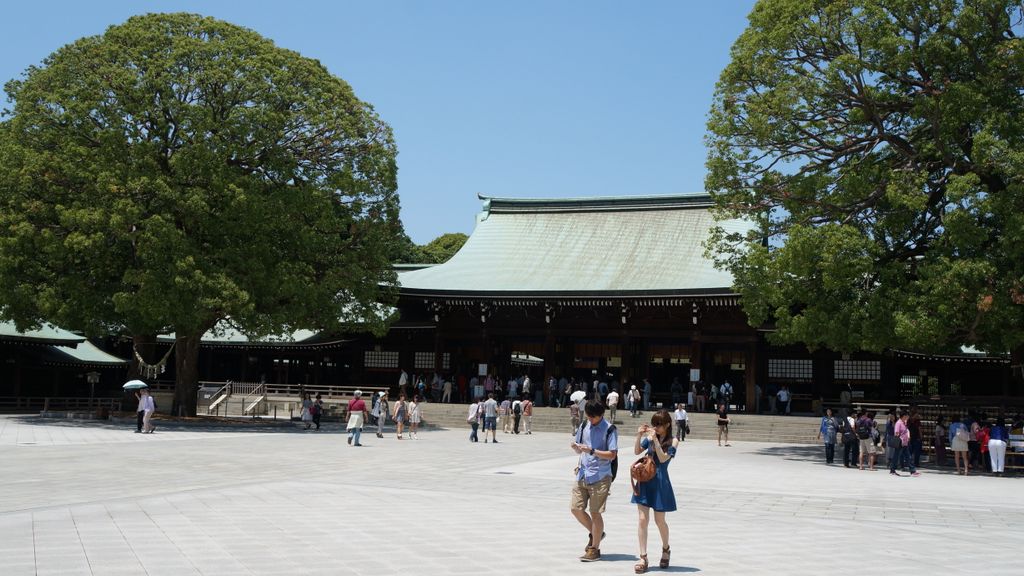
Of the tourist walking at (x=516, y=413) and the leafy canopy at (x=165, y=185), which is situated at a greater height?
the leafy canopy at (x=165, y=185)

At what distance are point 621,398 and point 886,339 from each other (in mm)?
15694

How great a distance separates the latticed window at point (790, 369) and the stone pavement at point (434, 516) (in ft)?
45.4

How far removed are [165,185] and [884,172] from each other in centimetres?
2129

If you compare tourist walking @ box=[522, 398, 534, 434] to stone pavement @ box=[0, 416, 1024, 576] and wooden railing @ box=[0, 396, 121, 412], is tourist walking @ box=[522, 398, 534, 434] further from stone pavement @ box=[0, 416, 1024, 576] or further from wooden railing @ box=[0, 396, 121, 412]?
wooden railing @ box=[0, 396, 121, 412]

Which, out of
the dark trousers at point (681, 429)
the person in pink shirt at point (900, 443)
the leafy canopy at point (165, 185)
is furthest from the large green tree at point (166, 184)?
the person in pink shirt at point (900, 443)

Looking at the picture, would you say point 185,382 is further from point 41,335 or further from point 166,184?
point 41,335

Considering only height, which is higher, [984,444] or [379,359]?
[379,359]

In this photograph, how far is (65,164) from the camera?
28484 millimetres

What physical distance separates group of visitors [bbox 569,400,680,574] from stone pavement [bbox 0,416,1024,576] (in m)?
0.36

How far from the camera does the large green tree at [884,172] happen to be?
20.8 metres

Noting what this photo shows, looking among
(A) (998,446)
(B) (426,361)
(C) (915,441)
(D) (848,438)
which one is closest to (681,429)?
(D) (848,438)

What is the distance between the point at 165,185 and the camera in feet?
92.4

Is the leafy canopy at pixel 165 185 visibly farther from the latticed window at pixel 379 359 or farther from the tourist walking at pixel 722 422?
the tourist walking at pixel 722 422

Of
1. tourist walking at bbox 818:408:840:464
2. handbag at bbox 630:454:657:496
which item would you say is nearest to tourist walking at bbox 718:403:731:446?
tourist walking at bbox 818:408:840:464
